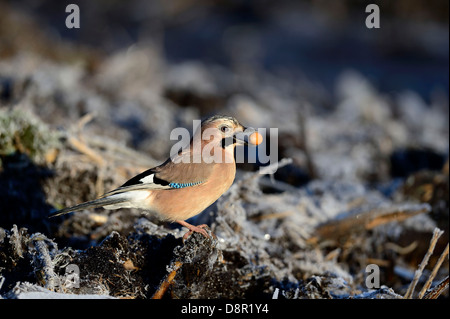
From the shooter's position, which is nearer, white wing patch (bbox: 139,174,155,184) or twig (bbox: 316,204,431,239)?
white wing patch (bbox: 139,174,155,184)

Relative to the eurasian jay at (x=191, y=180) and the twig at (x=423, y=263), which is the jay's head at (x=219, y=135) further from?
the twig at (x=423, y=263)

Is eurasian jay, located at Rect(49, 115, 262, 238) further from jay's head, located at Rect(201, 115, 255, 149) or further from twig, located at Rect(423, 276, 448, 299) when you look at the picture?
twig, located at Rect(423, 276, 448, 299)

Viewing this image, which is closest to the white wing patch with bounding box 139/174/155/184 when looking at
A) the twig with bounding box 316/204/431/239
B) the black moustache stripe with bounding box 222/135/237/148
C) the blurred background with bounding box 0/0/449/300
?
the black moustache stripe with bounding box 222/135/237/148
